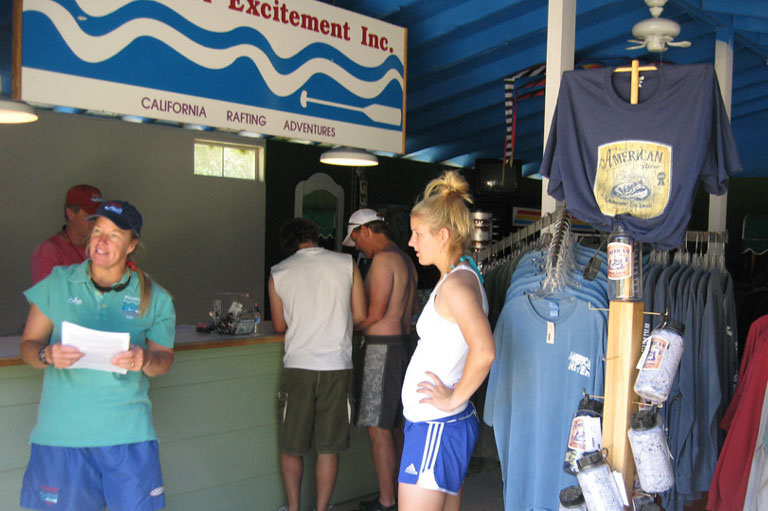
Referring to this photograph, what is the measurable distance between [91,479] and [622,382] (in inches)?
74.9

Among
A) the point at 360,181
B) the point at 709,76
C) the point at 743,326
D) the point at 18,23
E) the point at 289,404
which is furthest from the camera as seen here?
the point at 360,181

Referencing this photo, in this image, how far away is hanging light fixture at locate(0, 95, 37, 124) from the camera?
3129mm

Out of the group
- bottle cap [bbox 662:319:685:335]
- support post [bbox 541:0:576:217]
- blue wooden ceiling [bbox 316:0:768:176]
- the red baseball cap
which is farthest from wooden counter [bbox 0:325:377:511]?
blue wooden ceiling [bbox 316:0:768:176]

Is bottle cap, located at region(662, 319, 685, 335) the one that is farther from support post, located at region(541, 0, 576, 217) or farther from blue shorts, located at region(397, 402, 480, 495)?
support post, located at region(541, 0, 576, 217)

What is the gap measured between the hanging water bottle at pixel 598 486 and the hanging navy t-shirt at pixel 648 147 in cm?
85

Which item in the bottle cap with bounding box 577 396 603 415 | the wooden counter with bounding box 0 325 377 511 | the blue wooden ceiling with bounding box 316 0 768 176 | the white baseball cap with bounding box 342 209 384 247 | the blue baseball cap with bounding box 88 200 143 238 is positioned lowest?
the wooden counter with bounding box 0 325 377 511

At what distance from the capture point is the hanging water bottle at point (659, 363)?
92.1 inches

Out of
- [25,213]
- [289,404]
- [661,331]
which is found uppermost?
[25,213]

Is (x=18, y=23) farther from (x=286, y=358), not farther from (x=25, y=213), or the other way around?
(x=25, y=213)

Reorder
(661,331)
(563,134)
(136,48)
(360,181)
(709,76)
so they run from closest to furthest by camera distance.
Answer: (661,331), (709,76), (563,134), (136,48), (360,181)

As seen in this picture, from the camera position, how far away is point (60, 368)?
2463 mm

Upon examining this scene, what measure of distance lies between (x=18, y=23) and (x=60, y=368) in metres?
1.68

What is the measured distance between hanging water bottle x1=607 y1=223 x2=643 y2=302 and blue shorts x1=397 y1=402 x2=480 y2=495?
71 cm

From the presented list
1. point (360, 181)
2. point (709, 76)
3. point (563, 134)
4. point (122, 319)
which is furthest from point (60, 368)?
point (360, 181)
